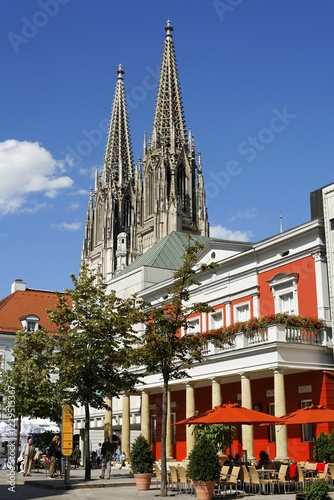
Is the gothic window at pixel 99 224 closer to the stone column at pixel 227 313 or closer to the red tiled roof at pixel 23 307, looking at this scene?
the red tiled roof at pixel 23 307

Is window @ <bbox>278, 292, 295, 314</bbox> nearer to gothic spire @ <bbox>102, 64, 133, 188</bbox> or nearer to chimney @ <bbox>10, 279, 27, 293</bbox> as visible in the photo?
chimney @ <bbox>10, 279, 27, 293</bbox>

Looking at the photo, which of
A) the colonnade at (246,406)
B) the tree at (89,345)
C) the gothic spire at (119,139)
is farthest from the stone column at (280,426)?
the gothic spire at (119,139)

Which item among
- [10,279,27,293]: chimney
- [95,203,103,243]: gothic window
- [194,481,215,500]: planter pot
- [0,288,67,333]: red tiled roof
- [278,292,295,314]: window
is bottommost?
[194,481,215,500]: planter pot

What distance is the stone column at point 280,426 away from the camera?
82.6 ft

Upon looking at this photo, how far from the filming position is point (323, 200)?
92.8 ft

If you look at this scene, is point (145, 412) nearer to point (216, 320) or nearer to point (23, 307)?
point (216, 320)

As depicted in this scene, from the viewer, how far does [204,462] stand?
19188 mm

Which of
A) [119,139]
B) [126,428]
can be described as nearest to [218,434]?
[126,428]

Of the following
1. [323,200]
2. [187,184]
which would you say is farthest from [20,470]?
[187,184]

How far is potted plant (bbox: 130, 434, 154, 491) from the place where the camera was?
23.1 meters

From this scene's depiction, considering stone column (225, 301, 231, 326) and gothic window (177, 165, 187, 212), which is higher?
gothic window (177, 165, 187, 212)

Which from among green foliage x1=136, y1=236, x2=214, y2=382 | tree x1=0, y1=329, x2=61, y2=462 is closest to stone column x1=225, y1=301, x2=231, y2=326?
tree x1=0, y1=329, x2=61, y2=462

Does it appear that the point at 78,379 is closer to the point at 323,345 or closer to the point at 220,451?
the point at 220,451

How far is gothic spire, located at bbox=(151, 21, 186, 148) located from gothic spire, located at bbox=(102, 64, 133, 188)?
11.2 meters
